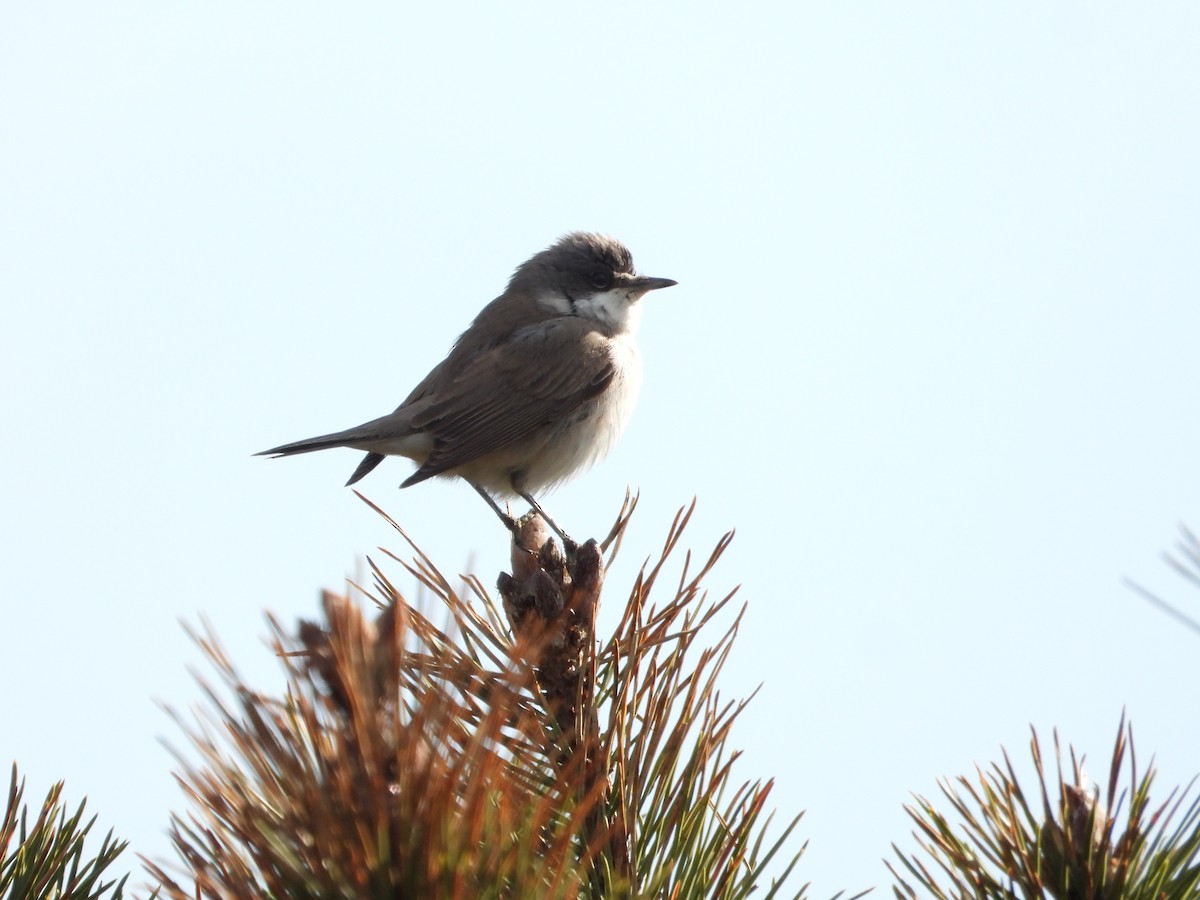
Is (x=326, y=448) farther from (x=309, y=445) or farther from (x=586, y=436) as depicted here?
(x=586, y=436)

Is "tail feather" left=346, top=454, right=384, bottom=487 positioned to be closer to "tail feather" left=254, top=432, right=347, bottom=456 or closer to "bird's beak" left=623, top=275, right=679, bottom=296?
"tail feather" left=254, top=432, right=347, bottom=456

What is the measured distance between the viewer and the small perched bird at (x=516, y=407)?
7777mm

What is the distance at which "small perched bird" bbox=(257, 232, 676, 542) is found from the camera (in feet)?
25.5

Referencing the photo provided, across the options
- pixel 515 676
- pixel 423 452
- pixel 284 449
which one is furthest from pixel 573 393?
pixel 515 676

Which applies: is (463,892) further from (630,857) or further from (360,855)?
(630,857)

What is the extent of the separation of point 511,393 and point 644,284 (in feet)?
5.71

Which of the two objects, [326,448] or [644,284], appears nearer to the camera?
[326,448]

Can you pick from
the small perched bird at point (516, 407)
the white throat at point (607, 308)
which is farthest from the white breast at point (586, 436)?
the white throat at point (607, 308)

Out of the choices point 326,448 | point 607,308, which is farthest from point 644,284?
point 326,448

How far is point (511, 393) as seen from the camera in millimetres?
8055

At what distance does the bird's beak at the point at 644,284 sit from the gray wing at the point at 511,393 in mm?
758

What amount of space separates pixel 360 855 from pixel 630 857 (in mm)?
1001

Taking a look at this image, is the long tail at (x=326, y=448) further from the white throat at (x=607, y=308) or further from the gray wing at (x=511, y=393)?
the white throat at (x=607, y=308)

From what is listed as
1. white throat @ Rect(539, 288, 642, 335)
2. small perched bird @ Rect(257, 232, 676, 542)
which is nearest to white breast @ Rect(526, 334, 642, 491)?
small perched bird @ Rect(257, 232, 676, 542)
